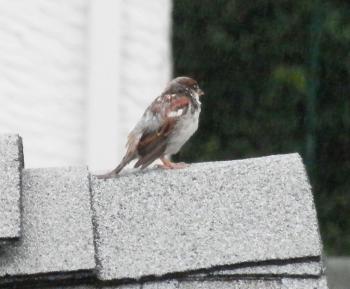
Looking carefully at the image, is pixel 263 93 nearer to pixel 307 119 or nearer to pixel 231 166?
pixel 307 119

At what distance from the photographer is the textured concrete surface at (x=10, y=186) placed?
96.0 inches

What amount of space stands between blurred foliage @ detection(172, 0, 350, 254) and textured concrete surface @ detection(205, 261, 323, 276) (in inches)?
209

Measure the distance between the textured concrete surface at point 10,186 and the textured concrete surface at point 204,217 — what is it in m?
0.17

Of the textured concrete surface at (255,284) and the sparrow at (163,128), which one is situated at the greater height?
the sparrow at (163,128)

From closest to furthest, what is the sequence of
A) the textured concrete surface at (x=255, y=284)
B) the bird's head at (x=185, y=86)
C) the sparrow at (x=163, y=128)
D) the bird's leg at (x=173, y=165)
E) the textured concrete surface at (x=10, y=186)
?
the textured concrete surface at (x=10, y=186), the textured concrete surface at (x=255, y=284), the bird's leg at (x=173, y=165), the sparrow at (x=163, y=128), the bird's head at (x=185, y=86)

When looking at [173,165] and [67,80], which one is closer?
[173,165]

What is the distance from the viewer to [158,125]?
3.78 metres

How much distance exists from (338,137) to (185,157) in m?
0.95

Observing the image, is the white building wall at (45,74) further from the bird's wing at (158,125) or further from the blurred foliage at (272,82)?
the blurred foliage at (272,82)

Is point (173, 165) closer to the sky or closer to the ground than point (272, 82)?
closer to the ground

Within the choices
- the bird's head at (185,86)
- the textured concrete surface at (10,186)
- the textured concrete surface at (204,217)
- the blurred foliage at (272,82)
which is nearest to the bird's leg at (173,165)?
the textured concrete surface at (204,217)

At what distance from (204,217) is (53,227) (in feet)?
0.94

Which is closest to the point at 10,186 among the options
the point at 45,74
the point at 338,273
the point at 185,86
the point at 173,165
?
the point at 173,165

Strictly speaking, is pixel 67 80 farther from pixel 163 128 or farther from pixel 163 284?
pixel 163 284
